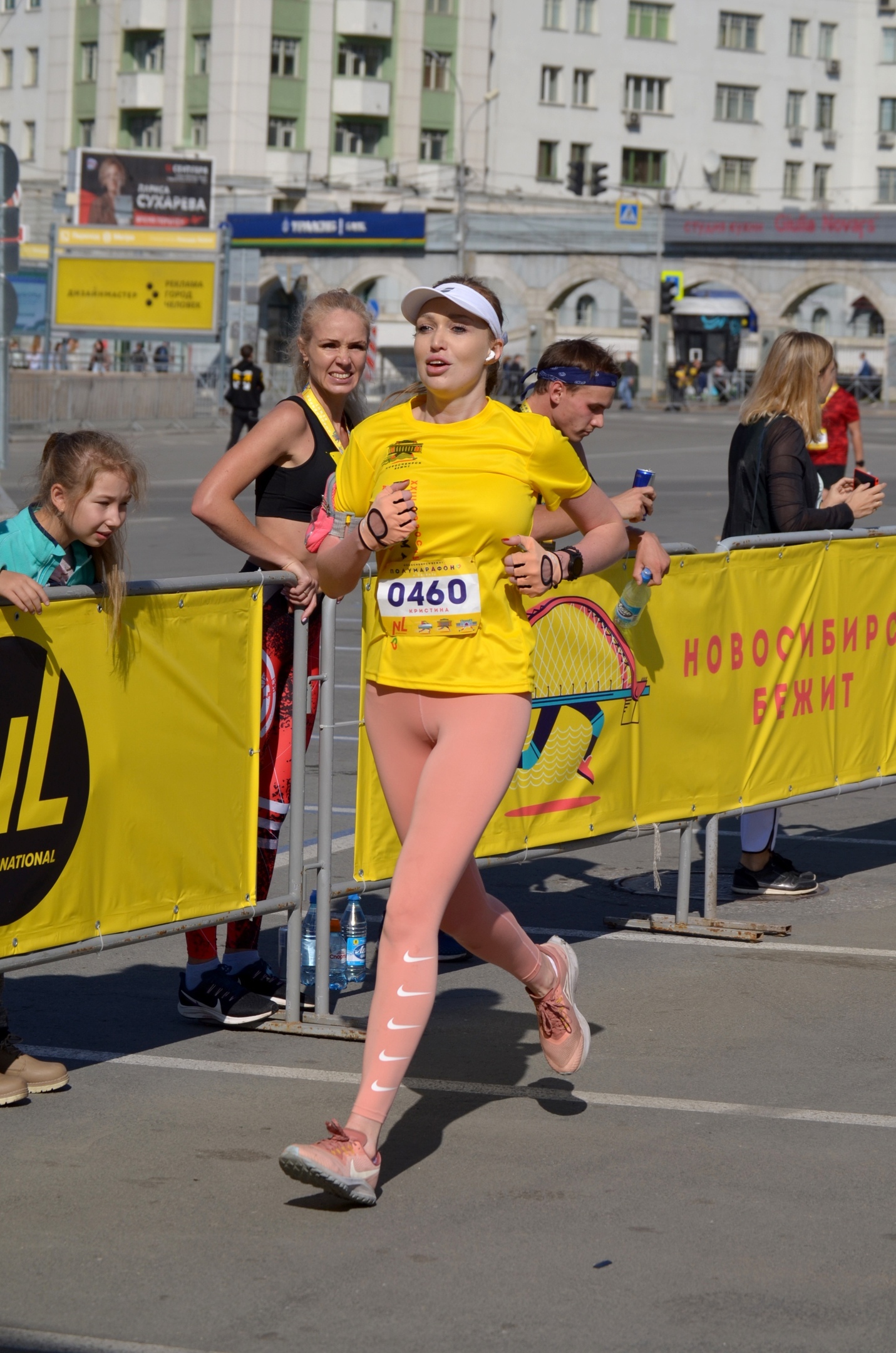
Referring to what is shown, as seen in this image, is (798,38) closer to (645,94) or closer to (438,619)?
(645,94)

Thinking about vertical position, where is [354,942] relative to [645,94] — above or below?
below

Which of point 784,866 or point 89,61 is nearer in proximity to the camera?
point 784,866

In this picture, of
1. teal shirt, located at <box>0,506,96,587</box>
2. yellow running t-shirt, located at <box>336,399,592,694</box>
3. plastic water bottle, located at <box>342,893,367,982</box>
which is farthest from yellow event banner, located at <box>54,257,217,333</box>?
yellow running t-shirt, located at <box>336,399,592,694</box>

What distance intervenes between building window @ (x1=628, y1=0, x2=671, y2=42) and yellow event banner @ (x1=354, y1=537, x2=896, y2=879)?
84739 millimetres

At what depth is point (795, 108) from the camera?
93688 mm

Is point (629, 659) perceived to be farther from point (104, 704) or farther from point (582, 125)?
point (582, 125)

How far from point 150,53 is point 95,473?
82.0m

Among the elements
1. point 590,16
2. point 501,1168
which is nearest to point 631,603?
point 501,1168

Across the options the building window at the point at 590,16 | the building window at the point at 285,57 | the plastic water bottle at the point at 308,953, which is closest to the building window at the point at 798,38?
the building window at the point at 590,16

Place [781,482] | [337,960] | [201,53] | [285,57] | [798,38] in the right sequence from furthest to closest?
[798,38] < [201,53] < [285,57] < [781,482] < [337,960]

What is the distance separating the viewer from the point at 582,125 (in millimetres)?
86375

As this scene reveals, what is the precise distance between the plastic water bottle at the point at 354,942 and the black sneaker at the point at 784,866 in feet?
6.69

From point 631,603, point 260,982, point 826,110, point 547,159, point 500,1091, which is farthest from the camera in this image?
point 826,110

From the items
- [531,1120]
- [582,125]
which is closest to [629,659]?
[531,1120]
